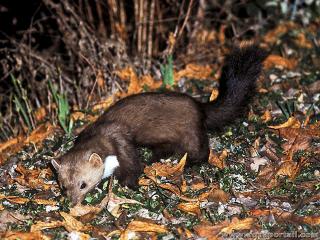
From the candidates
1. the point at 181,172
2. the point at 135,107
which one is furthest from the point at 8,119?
the point at 181,172

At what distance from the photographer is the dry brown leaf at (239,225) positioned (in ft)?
15.4

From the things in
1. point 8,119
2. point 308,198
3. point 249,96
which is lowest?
point 8,119

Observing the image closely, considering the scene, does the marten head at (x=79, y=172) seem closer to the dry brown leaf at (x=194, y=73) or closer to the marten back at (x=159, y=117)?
the marten back at (x=159, y=117)

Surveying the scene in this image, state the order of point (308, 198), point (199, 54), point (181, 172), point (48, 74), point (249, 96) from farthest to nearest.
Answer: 1. point (199, 54)
2. point (48, 74)
3. point (249, 96)
4. point (181, 172)
5. point (308, 198)

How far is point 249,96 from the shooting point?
20.2 ft

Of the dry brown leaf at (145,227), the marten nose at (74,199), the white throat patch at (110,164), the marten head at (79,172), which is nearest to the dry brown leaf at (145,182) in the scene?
the white throat patch at (110,164)

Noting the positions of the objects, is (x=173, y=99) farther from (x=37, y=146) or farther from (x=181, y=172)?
(x=37, y=146)

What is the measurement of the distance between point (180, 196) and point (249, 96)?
1.54 meters

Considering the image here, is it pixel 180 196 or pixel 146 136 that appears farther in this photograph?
pixel 146 136

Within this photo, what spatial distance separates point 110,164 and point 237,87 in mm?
1602

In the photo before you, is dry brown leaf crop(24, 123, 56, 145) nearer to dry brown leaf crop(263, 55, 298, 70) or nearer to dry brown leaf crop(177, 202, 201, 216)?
dry brown leaf crop(177, 202, 201, 216)

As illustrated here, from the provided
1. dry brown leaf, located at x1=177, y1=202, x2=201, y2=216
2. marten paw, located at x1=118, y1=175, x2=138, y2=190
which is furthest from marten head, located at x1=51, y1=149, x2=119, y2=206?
dry brown leaf, located at x1=177, y1=202, x2=201, y2=216

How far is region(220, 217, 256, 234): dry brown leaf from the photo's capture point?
184 inches

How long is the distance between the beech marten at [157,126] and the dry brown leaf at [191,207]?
2.08 ft
